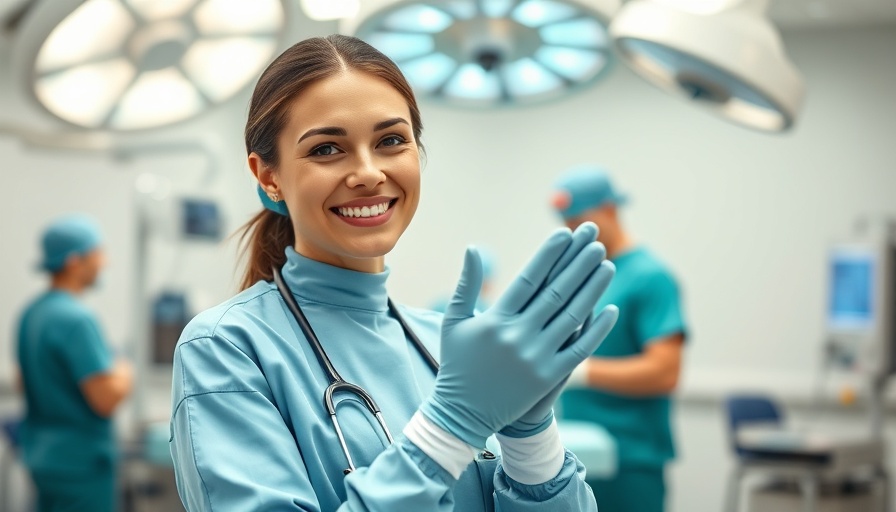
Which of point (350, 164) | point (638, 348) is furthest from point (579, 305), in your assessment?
point (638, 348)

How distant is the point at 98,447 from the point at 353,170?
292 cm

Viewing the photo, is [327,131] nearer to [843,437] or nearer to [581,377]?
[581,377]

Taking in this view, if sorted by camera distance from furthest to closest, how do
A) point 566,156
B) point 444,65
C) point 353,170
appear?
point 566,156
point 444,65
point 353,170

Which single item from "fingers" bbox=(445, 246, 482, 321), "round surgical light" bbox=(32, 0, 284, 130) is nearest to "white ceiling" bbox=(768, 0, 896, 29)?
"round surgical light" bbox=(32, 0, 284, 130)

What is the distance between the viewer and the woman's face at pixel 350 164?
101 centimetres

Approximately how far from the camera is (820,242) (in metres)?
5.43

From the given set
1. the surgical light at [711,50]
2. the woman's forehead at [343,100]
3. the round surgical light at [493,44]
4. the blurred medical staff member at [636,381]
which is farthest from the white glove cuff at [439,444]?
the blurred medical staff member at [636,381]

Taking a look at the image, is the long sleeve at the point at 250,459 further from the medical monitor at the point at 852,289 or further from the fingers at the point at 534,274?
the medical monitor at the point at 852,289

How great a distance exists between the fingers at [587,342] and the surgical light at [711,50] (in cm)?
89

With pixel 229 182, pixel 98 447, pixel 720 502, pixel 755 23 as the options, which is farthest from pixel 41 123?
pixel 755 23

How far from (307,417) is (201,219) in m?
3.32

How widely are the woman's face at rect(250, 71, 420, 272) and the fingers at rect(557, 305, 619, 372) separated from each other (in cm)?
25

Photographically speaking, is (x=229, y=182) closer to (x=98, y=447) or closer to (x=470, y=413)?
(x=98, y=447)

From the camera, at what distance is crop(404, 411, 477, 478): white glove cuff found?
0.90 metres
